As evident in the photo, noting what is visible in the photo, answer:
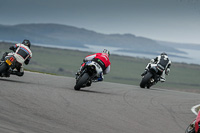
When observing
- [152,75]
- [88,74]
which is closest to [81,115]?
[88,74]

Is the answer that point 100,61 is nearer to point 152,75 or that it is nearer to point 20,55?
point 20,55

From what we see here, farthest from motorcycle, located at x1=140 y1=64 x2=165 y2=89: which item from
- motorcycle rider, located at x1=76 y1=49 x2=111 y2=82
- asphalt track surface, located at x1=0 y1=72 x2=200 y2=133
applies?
asphalt track surface, located at x1=0 y1=72 x2=200 y2=133

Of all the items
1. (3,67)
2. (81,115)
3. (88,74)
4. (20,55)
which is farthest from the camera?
(20,55)

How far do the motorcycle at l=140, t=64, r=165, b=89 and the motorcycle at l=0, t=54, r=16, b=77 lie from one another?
7.26 metres

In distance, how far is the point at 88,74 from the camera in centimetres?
1409

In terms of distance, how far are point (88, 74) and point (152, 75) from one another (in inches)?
253

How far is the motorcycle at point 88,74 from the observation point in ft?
45.3

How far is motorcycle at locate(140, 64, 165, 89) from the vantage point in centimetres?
1958

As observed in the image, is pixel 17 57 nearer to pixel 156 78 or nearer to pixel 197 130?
pixel 156 78

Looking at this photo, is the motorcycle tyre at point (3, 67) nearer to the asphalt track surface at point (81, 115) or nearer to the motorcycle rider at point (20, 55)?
the motorcycle rider at point (20, 55)

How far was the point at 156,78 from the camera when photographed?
1995cm

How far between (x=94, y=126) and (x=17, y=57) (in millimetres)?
7743

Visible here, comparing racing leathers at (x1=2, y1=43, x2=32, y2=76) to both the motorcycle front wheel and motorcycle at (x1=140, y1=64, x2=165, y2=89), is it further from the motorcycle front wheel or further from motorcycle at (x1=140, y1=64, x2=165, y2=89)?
motorcycle at (x1=140, y1=64, x2=165, y2=89)

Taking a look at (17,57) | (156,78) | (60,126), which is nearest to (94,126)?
(60,126)
